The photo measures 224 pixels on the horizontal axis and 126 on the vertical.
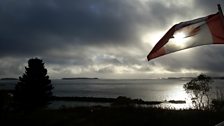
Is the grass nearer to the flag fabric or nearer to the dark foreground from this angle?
the dark foreground

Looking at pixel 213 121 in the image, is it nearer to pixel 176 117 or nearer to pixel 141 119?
pixel 176 117

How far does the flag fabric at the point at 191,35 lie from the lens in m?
10.1

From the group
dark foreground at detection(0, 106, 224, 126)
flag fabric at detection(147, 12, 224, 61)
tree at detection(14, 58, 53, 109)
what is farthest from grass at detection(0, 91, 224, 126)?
tree at detection(14, 58, 53, 109)

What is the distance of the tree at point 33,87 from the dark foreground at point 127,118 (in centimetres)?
4624

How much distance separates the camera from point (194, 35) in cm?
1044

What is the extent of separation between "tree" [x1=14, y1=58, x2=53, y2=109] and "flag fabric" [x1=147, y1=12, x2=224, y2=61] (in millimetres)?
59781

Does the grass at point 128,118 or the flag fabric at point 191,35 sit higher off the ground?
the flag fabric at point 191,35

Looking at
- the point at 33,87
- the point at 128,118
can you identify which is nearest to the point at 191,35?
the point at 128,118

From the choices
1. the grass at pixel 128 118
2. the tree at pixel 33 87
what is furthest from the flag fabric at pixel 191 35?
the tree at pixel 33 87

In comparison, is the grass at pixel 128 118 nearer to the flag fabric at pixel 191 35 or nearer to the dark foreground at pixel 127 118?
the dark foreground at pixel 127 118

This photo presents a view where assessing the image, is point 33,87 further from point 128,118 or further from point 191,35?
point 191,35

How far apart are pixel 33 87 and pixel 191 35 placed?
62.6m

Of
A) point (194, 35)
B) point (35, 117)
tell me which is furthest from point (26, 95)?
point (194, 35)

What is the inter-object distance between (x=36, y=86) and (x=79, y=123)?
5304 centimetres
